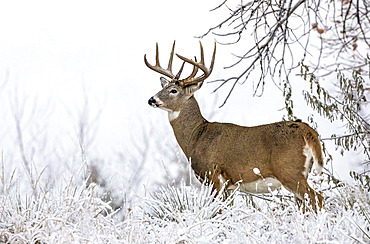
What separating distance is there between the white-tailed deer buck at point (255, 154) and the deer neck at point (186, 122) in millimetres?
17

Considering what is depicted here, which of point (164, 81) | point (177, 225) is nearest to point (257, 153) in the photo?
point (164, 81)

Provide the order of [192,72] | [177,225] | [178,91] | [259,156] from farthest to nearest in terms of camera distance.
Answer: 1. [192,72]
2. [178,91]
3. [259,156]
4. [177,225]

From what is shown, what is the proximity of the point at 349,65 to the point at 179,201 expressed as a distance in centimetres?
335

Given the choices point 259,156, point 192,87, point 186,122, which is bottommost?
point 259,156

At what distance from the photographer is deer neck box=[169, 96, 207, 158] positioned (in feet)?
24.9

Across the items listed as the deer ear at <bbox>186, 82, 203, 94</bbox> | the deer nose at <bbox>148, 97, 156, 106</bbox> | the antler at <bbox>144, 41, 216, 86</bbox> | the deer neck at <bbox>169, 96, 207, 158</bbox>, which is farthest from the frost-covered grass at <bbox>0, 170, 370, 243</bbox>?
the antler at <bbox>144, 41, 216, 86</bbox>

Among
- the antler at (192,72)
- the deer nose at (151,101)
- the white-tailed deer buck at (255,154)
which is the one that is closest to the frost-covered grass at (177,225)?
the white-tailed deer buck at (255,154)

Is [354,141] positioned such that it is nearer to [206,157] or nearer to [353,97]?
[353,97]

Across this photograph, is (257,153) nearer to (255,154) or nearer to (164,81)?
(255,154)

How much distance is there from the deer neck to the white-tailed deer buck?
0.02 m

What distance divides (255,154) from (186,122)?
1177 mm

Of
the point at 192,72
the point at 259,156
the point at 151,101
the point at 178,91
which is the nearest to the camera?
the point at 259,156

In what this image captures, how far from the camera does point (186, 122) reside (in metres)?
7.65

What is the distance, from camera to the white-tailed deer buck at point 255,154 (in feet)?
22.0
